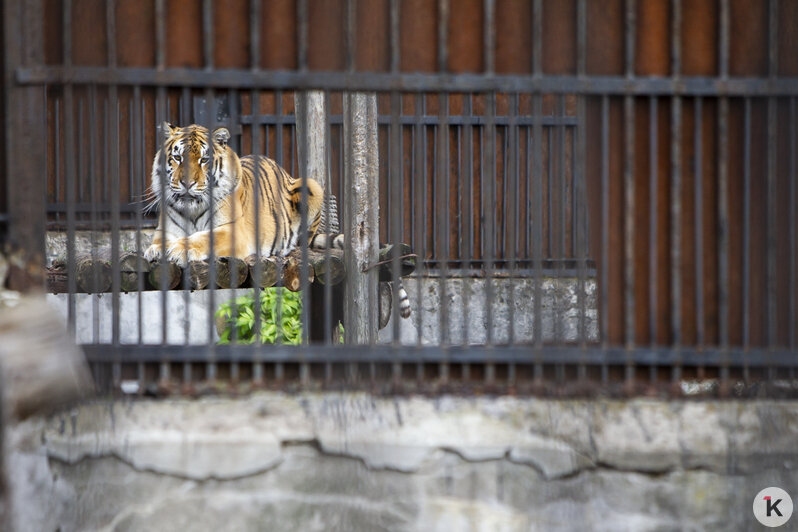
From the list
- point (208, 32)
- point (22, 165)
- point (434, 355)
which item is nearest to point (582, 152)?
point (434, 355)

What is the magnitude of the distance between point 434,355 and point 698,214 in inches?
40.4

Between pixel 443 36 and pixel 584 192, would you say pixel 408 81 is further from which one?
pixel 584 192

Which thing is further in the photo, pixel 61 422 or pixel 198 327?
pixel 198 327

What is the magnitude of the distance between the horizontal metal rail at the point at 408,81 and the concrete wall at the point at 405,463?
1.05 m

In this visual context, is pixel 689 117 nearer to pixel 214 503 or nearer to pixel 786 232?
pixel 786 232

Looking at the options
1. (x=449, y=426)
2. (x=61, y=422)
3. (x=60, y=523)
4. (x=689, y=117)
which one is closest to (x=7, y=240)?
(x=61, y=422)

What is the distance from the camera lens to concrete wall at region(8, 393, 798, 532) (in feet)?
9.82

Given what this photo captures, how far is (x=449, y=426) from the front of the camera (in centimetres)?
302

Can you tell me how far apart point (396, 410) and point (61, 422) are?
1117 millimetres

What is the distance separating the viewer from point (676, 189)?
3102mm

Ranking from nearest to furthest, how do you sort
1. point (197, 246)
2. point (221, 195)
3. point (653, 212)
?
point (653, 212)
point (197, 246)
point (221, 195)

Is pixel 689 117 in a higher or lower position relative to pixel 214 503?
higher

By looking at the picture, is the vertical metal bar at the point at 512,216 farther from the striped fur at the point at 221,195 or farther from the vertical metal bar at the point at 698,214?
the striped fur at the point at 221,195

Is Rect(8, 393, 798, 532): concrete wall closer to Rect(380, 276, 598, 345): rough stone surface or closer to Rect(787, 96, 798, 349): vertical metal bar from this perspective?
Rect(787, 96, 798, 349): vertical metal bar
